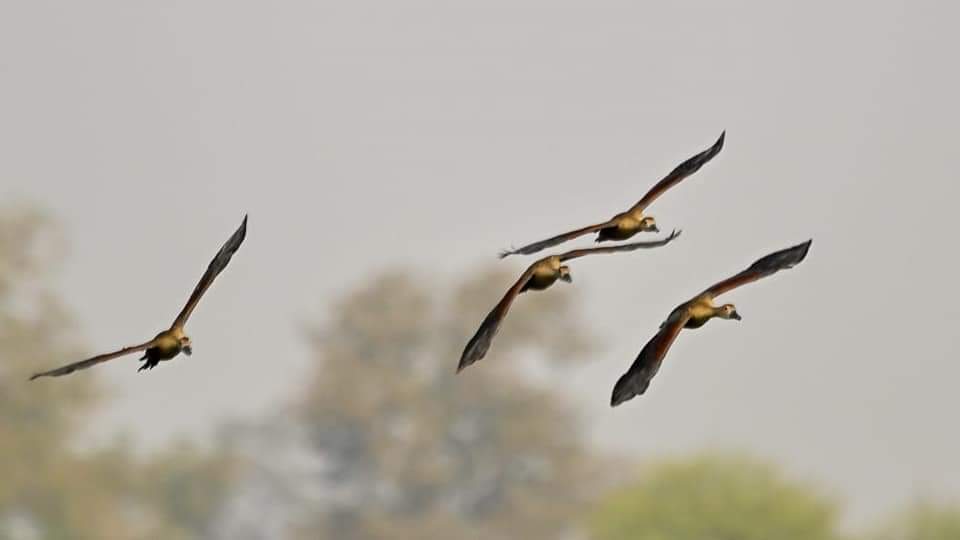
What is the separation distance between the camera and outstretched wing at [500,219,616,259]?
334cm

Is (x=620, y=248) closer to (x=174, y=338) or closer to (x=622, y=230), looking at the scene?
(x=622, y=230)

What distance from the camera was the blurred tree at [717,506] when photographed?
57375 mm

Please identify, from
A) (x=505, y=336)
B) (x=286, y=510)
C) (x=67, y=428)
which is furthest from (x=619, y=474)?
(x=67, y=428)

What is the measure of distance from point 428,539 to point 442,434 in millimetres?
4821

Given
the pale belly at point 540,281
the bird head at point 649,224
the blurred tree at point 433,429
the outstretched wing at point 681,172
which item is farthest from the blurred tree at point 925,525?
the pale belly at point 540,281

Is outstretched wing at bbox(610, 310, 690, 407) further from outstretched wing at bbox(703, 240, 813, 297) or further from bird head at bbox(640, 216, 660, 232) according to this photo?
bird head at bbox(640, 216, 660, 232)

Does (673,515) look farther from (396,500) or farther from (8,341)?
(8,341)

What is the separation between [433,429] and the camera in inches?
3132

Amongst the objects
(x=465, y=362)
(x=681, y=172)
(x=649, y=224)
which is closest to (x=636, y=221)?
(x=649, y=224)

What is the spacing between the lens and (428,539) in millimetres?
76000

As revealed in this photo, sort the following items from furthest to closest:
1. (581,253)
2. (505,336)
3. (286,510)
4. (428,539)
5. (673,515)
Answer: (286,510)
(505,336)
(428,539)
(673,515)
(581,253)

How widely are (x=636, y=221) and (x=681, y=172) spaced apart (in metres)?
0.15

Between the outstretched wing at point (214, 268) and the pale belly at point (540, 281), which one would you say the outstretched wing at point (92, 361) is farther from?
the pale belly at point (540, 281)

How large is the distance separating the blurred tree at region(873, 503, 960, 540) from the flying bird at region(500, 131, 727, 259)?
6003 centimetres
